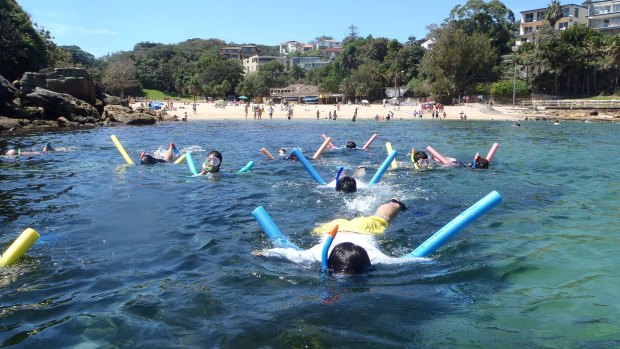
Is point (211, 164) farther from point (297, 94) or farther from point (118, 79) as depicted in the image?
point (118, 79)

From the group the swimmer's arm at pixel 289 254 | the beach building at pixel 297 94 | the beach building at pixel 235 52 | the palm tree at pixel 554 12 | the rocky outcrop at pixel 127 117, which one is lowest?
the swimmer's arm at pixel 289 254

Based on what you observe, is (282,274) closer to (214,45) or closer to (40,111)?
(40,111)

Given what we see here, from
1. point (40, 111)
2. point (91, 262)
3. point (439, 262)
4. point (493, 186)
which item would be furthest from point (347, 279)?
point (40, 111)

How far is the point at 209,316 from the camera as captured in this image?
4637 mm

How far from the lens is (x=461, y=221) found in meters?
5.59

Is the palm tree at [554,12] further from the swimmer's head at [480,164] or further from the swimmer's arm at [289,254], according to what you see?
the swimmer's arm at [289,254]

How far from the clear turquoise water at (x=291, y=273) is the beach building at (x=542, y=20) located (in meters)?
90.3

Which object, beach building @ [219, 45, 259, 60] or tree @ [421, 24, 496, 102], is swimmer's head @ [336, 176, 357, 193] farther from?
beach building @ [219, 45, 259, 60]

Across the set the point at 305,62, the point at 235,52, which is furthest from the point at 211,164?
the point at 235,52

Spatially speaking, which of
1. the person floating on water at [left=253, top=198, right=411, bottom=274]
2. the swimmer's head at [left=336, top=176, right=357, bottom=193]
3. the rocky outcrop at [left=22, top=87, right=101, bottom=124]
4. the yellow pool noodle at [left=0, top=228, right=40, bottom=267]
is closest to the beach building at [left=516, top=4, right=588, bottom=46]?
the rocky outcrop at [left=22, top=87, right=101, bottom=124]

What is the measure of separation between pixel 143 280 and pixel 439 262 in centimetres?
366

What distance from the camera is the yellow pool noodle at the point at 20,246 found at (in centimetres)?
575

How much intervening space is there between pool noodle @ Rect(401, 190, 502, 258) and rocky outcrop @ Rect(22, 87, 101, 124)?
3727 cm

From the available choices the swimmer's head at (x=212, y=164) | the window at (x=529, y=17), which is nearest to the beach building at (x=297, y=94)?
the window at (x=529, y=17)
